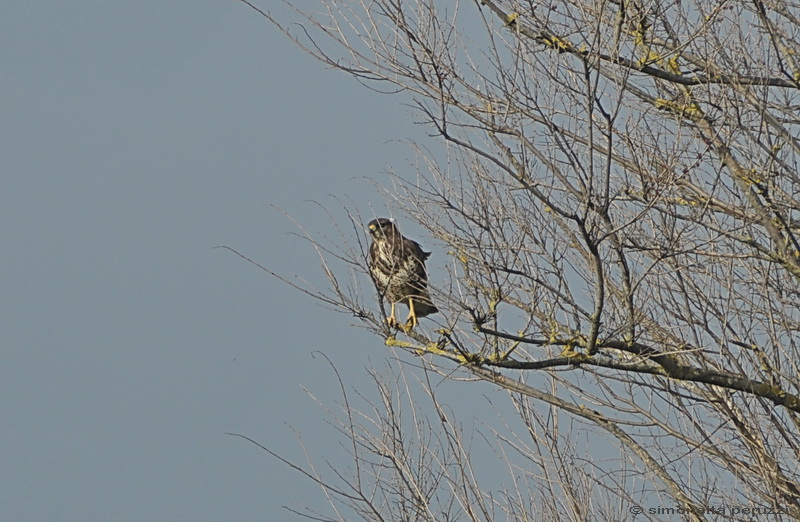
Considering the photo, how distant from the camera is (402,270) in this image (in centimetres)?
571

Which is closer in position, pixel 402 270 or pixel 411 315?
pixel 402 270

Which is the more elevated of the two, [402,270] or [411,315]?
[411,315]

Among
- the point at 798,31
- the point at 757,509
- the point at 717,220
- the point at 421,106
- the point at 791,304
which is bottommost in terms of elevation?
the point at 757,509

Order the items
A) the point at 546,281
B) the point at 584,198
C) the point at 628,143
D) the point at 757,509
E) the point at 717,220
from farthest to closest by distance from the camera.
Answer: the point at 717,220
the point at 757,509
the point at 628,143
the point at 546,281
the point at 584,198

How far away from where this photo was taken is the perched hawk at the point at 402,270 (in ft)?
18.7

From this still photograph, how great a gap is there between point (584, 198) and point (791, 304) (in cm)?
209

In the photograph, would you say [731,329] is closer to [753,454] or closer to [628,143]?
[753,454]

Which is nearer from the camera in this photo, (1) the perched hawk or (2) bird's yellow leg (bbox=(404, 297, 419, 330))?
(1) the perched hawk

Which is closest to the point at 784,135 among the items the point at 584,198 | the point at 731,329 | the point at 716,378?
the point at 731,329

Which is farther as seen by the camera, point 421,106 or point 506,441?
point 506,441

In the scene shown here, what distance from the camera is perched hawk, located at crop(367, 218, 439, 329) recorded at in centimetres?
571

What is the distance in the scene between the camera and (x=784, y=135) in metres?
5.61

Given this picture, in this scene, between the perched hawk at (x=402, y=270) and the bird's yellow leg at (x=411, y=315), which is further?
the bird's yellow leg at (x=411, y=315)

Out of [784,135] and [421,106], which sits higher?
[784,135]
